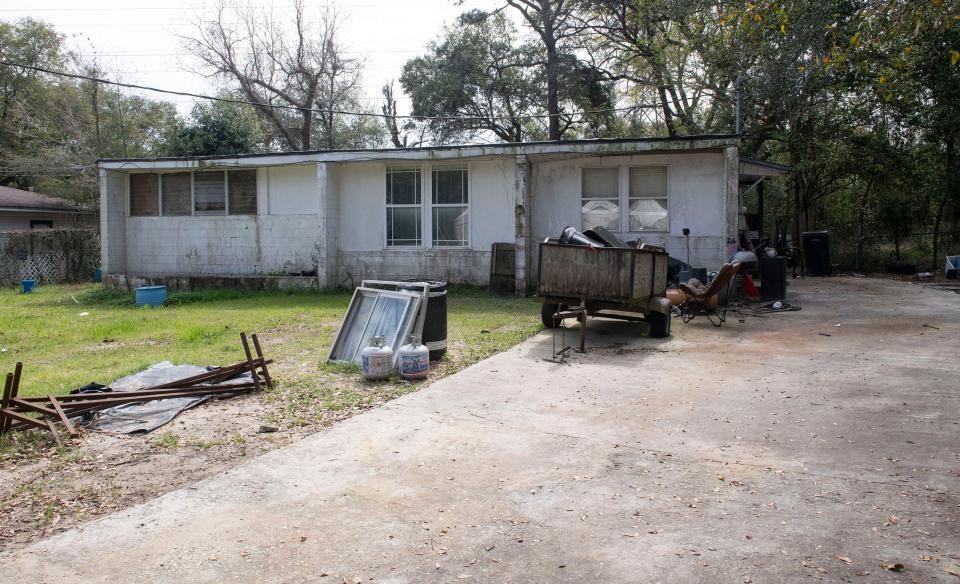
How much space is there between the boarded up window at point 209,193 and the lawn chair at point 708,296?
Result: 1177 cm

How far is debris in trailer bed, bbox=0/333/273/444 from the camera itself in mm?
5184

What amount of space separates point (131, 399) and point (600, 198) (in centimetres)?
1136

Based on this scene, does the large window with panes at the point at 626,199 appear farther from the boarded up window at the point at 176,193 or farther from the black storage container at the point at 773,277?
the boarded up window at the point at 176,193

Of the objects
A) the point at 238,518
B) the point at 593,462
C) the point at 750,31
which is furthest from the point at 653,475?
the point at 750,31

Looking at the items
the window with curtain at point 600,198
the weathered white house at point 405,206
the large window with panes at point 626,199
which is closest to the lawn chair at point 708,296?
the weathered white house at point 405,206

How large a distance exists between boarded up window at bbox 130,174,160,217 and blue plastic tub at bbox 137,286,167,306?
14.2 ft

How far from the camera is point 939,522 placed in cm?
361

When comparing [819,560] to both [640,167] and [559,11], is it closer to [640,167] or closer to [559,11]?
[640,167]

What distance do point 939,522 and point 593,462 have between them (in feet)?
6.29

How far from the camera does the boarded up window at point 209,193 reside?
1755 cm

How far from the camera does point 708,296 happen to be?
10.7 meters

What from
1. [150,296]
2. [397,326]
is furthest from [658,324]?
[150,296]

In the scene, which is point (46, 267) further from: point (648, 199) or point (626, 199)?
point (648, 199)

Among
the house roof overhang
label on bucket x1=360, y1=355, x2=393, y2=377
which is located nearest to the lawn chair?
the house roof overhang
